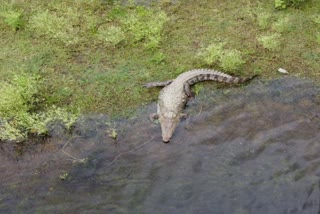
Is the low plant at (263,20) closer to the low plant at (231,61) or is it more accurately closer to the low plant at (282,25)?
the low plant at (282,25)

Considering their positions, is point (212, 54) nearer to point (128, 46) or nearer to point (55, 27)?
point (128, 46)

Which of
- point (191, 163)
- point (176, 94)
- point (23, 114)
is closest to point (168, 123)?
point (176, 94)

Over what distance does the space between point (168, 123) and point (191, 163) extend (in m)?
1.18

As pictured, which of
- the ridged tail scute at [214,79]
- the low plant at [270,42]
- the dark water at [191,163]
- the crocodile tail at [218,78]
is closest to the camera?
the dark water at [191,163]

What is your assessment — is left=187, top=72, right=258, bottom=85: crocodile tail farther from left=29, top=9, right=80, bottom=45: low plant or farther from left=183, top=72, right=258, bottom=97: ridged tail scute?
left=29, top=9, right=80, bottom=45: low plant

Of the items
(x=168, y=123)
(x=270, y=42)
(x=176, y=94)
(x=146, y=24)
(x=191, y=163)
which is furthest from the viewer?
(x=146, y=24)

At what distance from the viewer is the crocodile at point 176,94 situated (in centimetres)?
991

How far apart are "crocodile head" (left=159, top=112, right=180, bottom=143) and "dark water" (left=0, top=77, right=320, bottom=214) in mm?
157

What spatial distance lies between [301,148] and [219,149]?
175 cm

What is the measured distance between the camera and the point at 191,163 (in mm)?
9180

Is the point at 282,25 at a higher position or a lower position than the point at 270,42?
higher

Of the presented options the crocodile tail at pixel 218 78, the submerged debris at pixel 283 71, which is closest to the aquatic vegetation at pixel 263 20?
the submerged debris at pixel 283 71

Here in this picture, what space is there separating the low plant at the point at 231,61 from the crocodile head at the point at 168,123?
2104 mm

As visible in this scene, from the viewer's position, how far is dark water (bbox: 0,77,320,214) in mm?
8445
